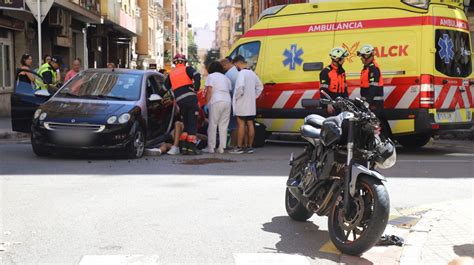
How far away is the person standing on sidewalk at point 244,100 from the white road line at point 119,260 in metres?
6.35

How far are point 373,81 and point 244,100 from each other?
2.31 m

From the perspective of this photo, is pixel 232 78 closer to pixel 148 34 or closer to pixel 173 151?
pixel 173 151

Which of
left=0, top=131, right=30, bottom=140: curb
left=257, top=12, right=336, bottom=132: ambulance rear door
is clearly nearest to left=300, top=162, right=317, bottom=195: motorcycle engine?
left=257, top=12, right=336, bottom=132: ambulance rear door

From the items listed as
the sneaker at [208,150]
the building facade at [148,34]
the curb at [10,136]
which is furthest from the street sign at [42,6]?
the building facade at [148,34]

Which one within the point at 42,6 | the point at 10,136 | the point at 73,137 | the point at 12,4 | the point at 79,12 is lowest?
the point at 10,136

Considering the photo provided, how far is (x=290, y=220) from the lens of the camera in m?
6.02

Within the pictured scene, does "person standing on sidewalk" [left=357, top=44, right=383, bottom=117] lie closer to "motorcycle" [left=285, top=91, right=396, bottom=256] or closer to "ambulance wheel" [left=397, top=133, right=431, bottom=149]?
"ambulance wheel" [left=397, top=133, right=431, bottom=149]

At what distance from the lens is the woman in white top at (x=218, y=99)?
10.8 meters

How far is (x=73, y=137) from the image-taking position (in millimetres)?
9344

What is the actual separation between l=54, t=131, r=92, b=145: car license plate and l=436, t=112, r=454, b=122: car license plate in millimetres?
5692

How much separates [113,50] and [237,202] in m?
34.3

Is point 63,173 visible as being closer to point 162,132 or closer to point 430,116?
point 162,132

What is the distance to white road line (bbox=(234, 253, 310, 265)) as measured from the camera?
15.2 ft

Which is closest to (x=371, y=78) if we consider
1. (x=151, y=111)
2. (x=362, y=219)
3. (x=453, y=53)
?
(x=453, y=53)
